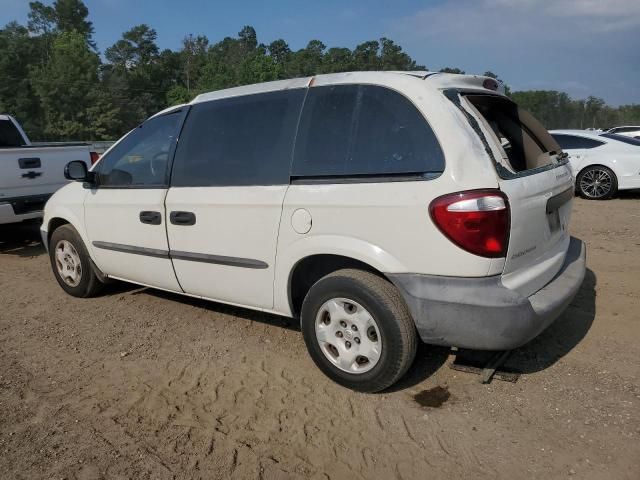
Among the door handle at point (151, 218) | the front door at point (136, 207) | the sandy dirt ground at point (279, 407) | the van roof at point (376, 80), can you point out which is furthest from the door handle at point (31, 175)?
the van roof at point (376, 80)

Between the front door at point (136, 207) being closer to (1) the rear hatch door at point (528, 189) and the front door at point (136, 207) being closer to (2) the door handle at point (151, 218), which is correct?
(2) the door handle at point (151, 218)

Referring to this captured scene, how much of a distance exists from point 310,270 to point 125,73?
94464 mm

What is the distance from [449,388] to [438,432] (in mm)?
458

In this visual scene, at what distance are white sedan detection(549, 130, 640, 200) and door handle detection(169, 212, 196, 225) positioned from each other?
29.1ft

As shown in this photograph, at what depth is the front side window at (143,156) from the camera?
4129 mm

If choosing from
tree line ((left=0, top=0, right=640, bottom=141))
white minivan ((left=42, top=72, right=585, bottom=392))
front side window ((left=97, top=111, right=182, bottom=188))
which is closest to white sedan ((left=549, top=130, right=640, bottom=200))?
white minivan ((left=42, top=72, right=585, bottom=392))

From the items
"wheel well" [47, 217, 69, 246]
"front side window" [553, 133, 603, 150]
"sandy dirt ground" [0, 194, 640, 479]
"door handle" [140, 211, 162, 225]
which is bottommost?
"sandy dirt ground" [0, 194, 640, 479]

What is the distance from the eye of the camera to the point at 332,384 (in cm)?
334

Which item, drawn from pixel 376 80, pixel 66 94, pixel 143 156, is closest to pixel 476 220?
pixel 376 80

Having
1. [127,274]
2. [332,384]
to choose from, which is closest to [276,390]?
[332,384]

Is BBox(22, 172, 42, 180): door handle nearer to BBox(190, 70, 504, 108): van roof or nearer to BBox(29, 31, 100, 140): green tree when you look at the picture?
BBox(190, 70, 504, 108): van roof

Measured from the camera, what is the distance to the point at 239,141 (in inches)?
143

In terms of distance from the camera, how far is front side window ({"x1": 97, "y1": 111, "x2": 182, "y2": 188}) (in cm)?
413

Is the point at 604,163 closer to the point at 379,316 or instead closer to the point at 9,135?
the point at 379,316
